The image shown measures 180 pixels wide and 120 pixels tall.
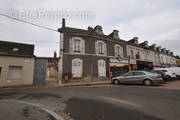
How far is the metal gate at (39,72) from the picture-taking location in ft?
34.3

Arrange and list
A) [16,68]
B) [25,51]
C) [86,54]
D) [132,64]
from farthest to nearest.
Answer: [132,64] < [86,54] < [25,51] < [16,68]


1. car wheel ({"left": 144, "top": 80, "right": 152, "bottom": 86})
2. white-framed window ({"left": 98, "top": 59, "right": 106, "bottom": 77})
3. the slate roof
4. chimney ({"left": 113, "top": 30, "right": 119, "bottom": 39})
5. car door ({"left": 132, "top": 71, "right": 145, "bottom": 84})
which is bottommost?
car wheel ({"left": 144, "top": 80, "right": 152, "bottom": 86})

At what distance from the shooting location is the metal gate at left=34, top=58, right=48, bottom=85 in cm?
1044

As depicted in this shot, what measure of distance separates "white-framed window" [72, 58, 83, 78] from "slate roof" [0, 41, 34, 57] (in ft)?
16.9

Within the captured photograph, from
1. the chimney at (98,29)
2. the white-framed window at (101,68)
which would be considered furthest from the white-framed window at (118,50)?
the chimney at (98,29)

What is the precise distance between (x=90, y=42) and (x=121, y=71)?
7.35 metres

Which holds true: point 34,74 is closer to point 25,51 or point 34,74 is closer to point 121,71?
point 25,51

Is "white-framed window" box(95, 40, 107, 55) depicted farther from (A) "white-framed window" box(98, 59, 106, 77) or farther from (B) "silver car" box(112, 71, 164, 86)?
(B) "silver car" box(112, 71, 164, 86)

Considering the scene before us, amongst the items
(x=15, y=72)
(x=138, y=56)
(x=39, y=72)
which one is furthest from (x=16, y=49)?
(x=138, y=56)

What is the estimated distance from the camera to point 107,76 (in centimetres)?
1367

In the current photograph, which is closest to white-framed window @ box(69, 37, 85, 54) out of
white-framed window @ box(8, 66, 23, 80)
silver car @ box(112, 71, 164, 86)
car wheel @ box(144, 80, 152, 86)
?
white-framed window @ box(8, 66, 23, 80)

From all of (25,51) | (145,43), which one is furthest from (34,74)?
(145,43)

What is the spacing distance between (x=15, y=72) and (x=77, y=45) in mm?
8028

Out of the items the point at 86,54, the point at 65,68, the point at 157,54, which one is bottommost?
the point at 65,68
